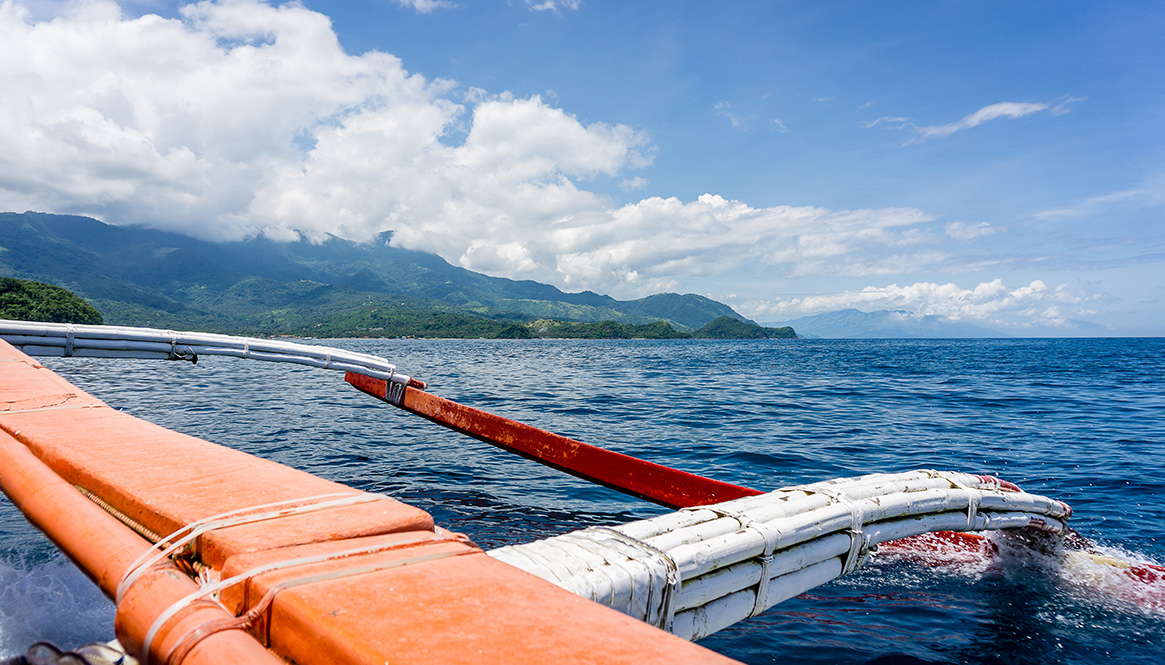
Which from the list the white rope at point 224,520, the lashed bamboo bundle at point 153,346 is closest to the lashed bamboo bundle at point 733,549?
the white rope at point 224,520

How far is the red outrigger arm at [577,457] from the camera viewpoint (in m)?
6.10

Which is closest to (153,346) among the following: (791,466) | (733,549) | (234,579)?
(234,579)

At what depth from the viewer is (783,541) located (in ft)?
10.2

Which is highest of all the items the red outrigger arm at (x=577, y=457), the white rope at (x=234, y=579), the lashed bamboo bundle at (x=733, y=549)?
the white rope at (x=234, y=579)

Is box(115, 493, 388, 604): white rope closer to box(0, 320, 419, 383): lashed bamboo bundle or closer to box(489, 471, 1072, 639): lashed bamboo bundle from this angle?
box(489, 471, 1072, 639): lashed bamboo bundle

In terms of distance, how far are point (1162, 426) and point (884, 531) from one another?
1766 centimetres

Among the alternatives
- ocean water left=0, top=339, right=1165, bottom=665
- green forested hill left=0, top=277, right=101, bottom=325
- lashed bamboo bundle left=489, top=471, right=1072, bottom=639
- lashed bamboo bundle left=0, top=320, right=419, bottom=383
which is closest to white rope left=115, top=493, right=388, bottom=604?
lashed bamboo bundle left=489, top=471, right=1072, bottom=639

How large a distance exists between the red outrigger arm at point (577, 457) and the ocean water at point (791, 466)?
575 millimetres

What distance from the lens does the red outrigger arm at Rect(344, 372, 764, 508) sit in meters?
6.10

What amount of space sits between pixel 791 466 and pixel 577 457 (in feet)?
14.7

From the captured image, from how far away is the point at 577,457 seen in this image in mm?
7496

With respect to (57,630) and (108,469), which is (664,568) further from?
(57,630)

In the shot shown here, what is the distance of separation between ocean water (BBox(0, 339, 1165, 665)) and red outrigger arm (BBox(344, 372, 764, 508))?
0.57 metres

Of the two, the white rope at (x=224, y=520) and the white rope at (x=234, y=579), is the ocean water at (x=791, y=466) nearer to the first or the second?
the white rope at (x=224, y=520)
